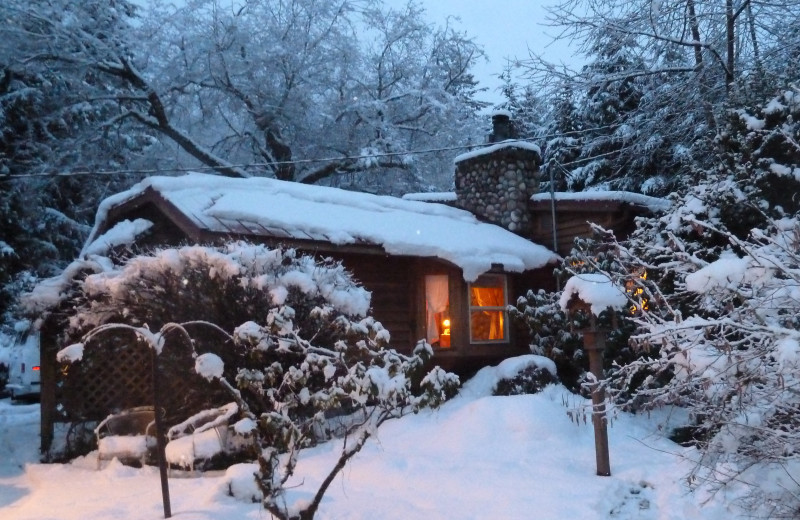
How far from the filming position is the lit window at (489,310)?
13711 mm

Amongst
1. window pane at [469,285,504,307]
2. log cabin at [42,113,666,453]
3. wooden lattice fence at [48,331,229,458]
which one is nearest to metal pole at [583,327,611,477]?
log cabin at [42,113,666,453]

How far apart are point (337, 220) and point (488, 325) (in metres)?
3.99

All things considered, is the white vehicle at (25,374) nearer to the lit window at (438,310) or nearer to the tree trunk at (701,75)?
the lit window at (438,310)

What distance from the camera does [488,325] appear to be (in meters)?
14.0

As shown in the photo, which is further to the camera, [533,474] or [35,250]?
[35,250]

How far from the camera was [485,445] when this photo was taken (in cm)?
832

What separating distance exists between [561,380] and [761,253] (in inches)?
300

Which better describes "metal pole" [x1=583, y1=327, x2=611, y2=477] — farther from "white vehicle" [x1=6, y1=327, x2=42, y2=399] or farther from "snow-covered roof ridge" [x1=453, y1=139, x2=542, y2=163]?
"white vehicle" [x1=6, y1=327, x2=42, y2=399]

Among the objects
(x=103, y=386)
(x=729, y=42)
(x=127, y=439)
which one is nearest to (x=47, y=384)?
(x=103, y=386)

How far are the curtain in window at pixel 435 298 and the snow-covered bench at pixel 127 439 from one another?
5938 millimetres

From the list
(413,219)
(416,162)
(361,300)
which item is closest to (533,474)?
(361,300)

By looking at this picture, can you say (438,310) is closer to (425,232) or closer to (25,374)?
(425,232)

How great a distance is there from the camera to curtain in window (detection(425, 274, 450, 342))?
13.7 meters

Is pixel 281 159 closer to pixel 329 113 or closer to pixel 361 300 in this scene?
pixel 329 113
